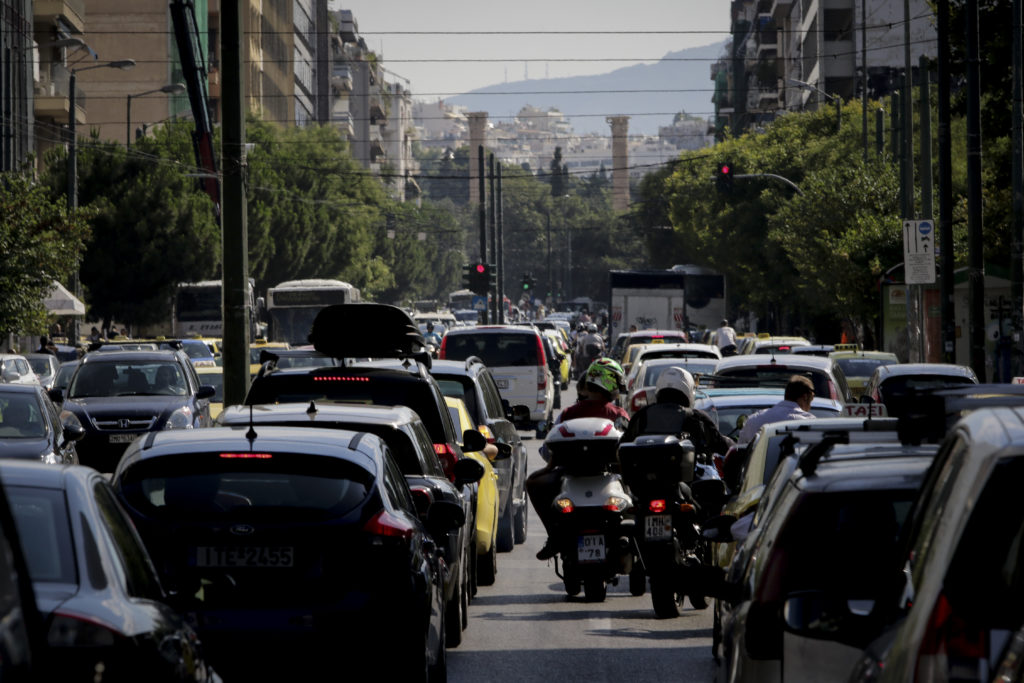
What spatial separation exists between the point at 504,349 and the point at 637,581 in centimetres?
2014

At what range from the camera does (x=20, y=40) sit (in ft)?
178

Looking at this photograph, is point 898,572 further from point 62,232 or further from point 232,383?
point 62,232

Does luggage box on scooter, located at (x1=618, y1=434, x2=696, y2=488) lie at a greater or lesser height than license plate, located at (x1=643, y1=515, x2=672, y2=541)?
greater

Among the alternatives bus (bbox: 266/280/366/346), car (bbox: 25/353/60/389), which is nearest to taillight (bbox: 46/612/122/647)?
car (bbox: 25/353/60/389)

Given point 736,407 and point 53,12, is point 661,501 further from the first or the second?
point 53,12

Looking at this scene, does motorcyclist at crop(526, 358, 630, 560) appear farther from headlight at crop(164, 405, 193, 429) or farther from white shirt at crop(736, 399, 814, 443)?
headlight at crop(164, 405, 193, 429)

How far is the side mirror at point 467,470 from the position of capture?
453 inches

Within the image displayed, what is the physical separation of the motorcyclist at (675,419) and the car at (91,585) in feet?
24.2

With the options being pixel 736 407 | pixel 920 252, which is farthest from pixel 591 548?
pixel 920 252

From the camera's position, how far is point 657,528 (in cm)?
1203

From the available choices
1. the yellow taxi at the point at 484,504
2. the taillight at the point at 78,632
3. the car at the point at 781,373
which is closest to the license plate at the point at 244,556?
the taillight at the point at 78,632

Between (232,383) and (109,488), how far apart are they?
13624mm

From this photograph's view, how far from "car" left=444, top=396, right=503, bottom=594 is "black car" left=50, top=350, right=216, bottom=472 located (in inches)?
392

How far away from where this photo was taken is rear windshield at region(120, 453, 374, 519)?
7.82 metres
